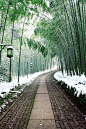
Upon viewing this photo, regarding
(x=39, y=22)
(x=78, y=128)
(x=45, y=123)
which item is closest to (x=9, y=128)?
(x=45, y=123)

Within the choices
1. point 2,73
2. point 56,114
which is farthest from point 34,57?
point 56,114

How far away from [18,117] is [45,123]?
2.49 feet

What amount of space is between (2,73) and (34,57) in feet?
62.0

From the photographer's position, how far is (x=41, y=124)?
2883 millimetres

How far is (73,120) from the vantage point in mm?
3113

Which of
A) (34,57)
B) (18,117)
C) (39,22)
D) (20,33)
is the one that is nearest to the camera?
(18,117)

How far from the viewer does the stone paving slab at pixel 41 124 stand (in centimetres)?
273

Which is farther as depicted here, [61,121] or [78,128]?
[61,121]

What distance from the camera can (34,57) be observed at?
1190 inches

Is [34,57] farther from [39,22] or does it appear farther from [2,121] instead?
[2,121]

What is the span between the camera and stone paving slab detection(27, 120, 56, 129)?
273 cm

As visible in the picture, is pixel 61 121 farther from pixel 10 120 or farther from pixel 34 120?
pixel 10 120

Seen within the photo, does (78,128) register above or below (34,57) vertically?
below

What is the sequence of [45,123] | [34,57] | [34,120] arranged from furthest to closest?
[34,57] → [34,120] → [45,123]
